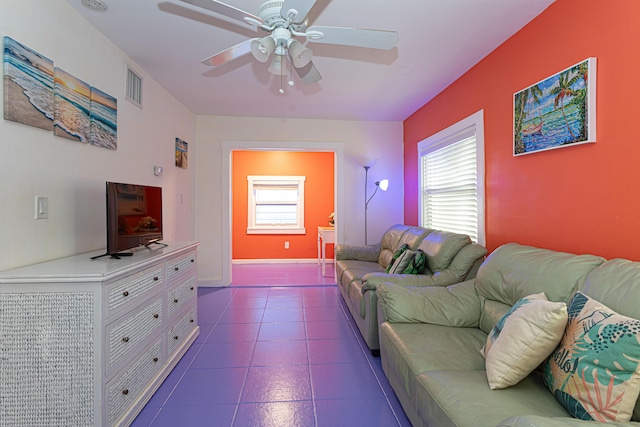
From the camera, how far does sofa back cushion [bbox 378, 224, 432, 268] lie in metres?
3.34

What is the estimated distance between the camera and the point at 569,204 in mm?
1934

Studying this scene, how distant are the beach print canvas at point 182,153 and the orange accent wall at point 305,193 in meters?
2.25

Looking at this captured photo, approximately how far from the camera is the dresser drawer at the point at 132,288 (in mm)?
1623

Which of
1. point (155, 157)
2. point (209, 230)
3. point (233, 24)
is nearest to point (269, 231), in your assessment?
point (209, 230)

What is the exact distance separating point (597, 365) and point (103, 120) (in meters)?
3.22

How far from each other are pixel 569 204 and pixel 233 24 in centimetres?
260

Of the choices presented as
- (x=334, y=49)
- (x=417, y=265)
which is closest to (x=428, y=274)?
(x=417, y=265)

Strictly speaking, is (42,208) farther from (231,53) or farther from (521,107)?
(521,107)

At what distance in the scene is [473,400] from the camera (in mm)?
1223

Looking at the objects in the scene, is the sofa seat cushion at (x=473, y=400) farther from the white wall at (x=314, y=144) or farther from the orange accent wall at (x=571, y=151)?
the white wall at (x=314, y=144)

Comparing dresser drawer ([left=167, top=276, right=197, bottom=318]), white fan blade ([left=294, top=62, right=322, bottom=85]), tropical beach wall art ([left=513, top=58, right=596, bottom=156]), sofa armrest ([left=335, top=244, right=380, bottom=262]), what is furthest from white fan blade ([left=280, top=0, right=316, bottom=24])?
sofa armrest ([left=335, top=244, right=380, bottom=262])

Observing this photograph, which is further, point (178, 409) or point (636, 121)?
point (178, 409)

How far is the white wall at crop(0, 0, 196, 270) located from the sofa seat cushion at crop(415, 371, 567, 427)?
2.20 metres

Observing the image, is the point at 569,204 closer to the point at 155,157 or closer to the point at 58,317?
the point at 58,317
